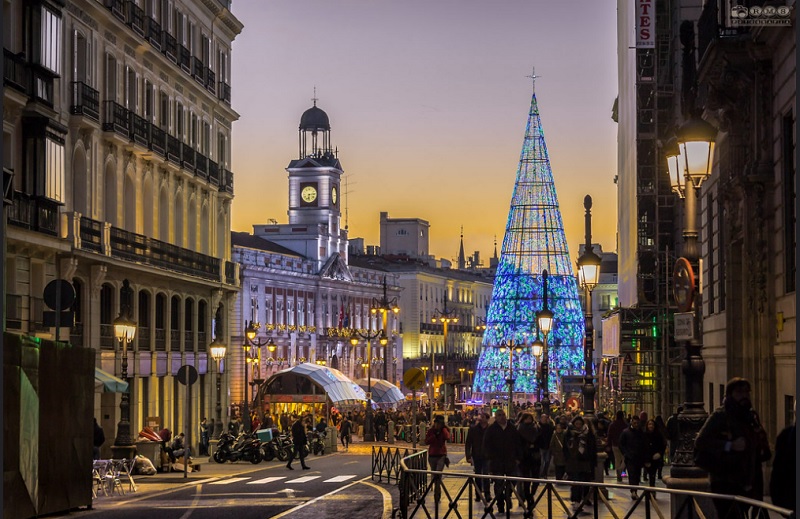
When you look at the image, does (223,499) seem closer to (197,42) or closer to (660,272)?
(660,272)

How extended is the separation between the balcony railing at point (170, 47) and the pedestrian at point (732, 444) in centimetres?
4270

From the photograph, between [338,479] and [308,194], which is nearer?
[338,479]

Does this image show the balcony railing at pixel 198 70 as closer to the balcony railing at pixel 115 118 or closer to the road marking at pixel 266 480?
the balcony railing at pixel 115 118

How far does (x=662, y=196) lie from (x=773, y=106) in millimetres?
28936

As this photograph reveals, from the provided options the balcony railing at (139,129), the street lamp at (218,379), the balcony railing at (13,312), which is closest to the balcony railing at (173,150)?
the balcony railing at (139,129)

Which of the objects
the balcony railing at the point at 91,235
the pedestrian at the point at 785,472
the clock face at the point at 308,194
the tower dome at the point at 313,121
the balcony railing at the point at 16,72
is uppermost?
the tower dome at the point at 313,121

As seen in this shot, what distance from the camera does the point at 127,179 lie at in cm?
5122

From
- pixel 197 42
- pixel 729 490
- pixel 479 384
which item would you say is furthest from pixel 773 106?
pixel 479 384

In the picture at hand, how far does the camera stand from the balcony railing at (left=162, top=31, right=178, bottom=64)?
5422cm

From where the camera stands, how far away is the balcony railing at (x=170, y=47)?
5422 cm

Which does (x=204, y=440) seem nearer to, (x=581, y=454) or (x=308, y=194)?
(x=581, y=454)

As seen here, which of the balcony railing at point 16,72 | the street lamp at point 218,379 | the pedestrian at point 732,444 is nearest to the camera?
the pedestrian at point 732,444

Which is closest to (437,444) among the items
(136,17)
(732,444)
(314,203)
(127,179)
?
(732,444)

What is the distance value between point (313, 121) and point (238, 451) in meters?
104
